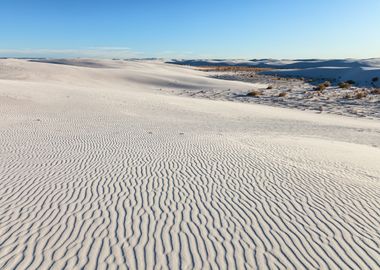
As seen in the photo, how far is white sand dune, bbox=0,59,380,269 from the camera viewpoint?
4367 millimetres

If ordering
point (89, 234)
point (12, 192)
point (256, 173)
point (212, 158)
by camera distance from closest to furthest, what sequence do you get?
point (89, 234), point (12, 192), point (256, 173), point (212, 158)

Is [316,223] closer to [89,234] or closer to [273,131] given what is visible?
[89,234]

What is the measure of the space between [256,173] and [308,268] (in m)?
3.85

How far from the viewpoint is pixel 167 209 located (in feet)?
18.8

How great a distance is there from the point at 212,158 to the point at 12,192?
15.9 ft

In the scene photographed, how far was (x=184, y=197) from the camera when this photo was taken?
6316 millimetres

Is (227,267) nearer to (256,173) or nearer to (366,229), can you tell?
(366,229)

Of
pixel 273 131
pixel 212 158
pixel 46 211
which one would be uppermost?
pixel 46 211

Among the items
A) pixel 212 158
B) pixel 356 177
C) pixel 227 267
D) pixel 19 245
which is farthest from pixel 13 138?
pixel 356 177

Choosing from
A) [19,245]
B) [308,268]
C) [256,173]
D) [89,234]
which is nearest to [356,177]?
[256,173]

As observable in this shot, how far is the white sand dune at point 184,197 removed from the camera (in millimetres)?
4367

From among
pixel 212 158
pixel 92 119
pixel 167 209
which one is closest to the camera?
pixel 167 209

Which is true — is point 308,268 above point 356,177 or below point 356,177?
above

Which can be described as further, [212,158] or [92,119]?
[92,119]
